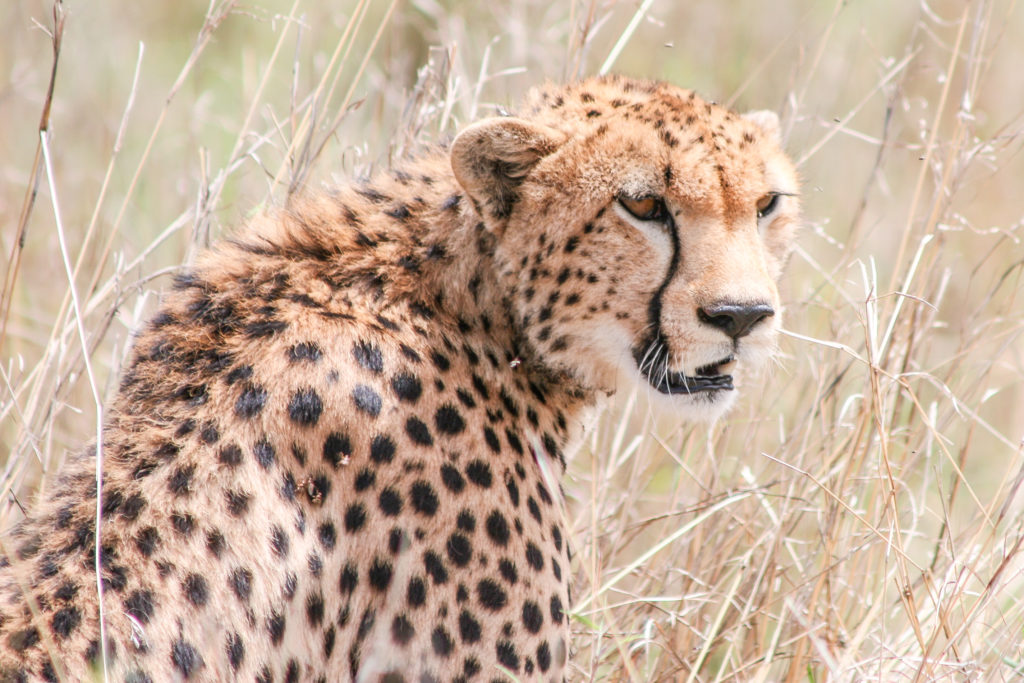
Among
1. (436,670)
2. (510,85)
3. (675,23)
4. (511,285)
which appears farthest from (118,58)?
(436,670)

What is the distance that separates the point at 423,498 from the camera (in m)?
2.70

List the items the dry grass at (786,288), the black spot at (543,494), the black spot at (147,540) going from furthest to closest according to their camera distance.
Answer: the dry grass at (786,288), the black spot at (543,494), the black spot at (147,540)

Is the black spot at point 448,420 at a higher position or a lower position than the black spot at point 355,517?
higher

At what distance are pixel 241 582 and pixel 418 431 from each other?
512 mm

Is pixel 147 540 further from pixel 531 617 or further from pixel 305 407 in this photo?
pixel 531 617

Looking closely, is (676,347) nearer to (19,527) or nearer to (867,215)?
(19,527)

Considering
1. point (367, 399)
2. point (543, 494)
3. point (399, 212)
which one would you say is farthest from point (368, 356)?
point (543, 494)

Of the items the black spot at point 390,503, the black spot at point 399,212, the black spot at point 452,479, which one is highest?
the black spot at point 399,212

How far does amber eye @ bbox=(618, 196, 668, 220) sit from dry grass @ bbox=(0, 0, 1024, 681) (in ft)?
1.78

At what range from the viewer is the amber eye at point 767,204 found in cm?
300

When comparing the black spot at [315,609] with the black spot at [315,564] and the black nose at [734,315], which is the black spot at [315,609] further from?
the black nose at [734,315]

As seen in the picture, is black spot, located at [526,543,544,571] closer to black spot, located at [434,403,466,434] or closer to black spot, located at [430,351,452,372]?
black spot, located at [434,403,466,434]

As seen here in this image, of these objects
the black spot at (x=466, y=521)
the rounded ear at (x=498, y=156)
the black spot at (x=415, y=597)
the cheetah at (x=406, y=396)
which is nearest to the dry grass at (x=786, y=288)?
the cheetah at (x=406, y=396)

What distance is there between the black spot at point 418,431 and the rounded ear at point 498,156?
21.6 inches
